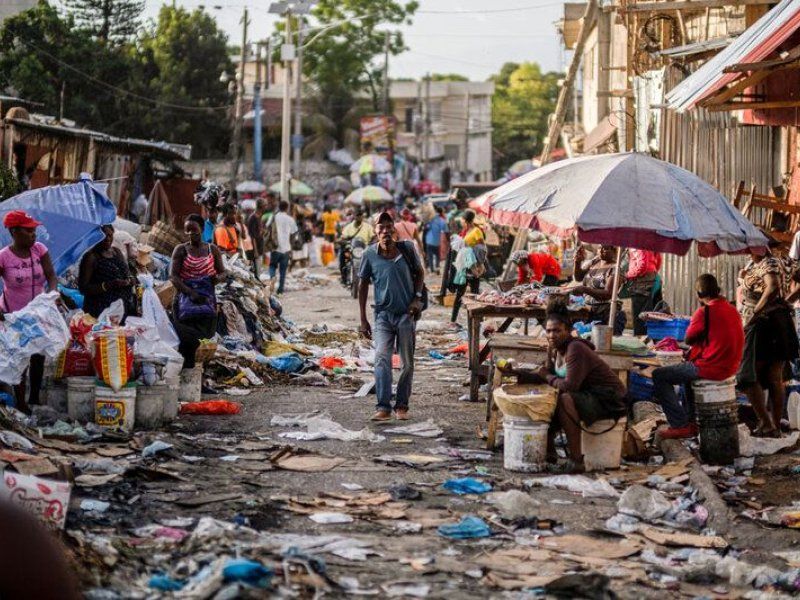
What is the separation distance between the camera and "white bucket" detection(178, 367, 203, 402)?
497 inches

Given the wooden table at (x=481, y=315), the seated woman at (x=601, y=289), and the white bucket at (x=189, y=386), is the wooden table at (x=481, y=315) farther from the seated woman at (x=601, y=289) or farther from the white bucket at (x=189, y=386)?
the white bucket at (x=189, y=386)

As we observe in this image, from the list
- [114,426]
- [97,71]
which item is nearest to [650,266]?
[114,426]

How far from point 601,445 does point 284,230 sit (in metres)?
16.1

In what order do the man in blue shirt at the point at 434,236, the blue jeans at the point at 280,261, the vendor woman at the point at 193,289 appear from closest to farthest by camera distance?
1. the vendor woman at the point at 193,289
2. the blue jeans at the point at 280,261
3. the man in blue shirt at the point at 434,236

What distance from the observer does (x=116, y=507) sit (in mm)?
8023

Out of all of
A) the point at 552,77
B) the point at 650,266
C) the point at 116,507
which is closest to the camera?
the point at 116,507

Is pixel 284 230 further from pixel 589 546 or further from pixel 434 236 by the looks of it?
pixel 589 546

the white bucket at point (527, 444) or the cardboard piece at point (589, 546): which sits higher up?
the white bucket at point (527, 444)

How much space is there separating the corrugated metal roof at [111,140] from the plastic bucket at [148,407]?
34.0 ft

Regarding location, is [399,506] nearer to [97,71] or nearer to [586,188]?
[586,188]

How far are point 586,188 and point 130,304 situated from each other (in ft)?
15.5

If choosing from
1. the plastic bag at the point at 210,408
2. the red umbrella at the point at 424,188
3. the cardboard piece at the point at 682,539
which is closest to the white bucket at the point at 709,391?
the cardboard piece at the point at 682,539

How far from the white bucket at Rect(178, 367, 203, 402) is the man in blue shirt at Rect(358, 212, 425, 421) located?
193 centimetres

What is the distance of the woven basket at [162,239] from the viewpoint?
699 inches
